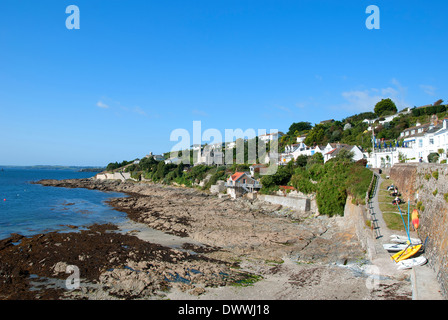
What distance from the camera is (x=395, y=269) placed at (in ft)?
40.3

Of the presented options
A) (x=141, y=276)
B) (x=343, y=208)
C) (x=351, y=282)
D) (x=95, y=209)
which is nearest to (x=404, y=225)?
(x=351, y=282)

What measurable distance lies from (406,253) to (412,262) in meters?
0.56

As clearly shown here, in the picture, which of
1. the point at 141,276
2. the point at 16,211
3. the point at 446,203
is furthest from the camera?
the point at 16,211

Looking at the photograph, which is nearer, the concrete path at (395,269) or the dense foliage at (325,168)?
the concrete path at (395,269)

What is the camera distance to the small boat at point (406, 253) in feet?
40.7

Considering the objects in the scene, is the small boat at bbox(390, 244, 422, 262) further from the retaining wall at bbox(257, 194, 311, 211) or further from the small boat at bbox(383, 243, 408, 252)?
the retaining wall at bbox(257, 194, 311, 211)

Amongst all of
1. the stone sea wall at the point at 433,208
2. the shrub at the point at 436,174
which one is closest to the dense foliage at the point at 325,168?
the stone sea wall at the point at 433,208

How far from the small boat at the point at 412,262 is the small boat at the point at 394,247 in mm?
941

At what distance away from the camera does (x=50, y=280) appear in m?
13.4

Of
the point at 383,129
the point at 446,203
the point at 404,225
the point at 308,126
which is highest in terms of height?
the point at 308,126

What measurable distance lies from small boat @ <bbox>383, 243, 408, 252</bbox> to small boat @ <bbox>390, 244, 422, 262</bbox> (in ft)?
0.98

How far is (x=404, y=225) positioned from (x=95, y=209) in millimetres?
34279

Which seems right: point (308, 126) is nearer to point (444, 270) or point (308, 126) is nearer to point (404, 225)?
point (404, 225)

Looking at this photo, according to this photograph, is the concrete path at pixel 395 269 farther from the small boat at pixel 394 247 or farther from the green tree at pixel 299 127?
the green tree at pixel 299 127
